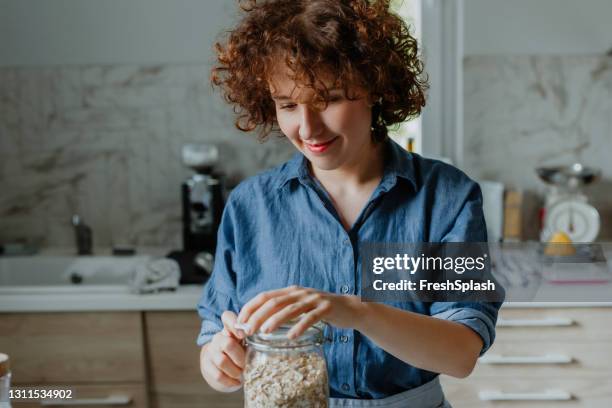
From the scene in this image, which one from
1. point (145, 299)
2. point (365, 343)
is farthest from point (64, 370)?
point (365, 343)

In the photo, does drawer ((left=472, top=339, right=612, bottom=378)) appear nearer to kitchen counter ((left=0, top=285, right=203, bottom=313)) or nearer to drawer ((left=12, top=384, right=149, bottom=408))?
kitchen counter ((left=0, top=285, right=203, bottom=313))

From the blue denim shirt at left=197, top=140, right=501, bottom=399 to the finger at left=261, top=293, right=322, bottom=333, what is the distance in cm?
32

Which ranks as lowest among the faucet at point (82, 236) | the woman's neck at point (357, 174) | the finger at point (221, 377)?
the faucet at point (82, 236)

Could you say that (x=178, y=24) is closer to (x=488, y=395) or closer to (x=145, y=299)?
(x=145, y=299)

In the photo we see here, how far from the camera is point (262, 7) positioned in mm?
1149

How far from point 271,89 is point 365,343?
0.39 metres

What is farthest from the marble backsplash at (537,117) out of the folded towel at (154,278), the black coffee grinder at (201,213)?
the folded towel at (154,278)

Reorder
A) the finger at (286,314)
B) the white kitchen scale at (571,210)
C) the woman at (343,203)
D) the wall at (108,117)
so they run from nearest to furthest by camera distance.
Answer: the finger at (286,314), the woman at (343,203), the white kitchen scale at (571,210), the wall at (108,117)

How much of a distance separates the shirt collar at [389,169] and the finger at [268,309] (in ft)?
1.34

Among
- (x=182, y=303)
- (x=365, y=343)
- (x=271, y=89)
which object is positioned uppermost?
(x=271, y=89)

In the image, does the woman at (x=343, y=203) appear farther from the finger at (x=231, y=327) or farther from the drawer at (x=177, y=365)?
the drawer at (x=177, y=365)

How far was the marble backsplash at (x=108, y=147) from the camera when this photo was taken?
9.13 feet

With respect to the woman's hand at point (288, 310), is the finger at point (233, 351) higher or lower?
lower

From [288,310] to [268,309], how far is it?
2cm
